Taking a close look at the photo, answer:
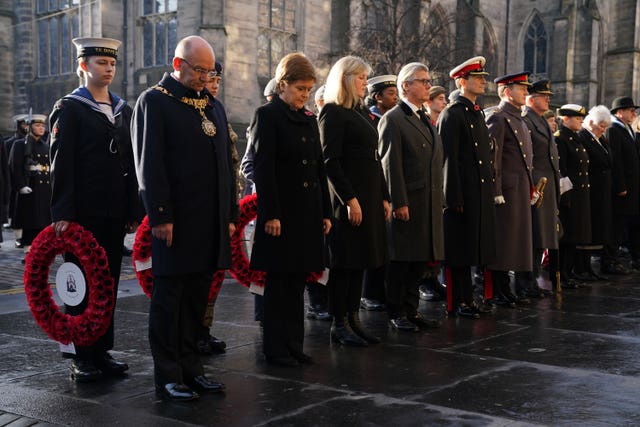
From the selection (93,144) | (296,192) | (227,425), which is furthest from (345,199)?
(227,425)

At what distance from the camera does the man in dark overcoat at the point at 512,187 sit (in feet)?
28.8

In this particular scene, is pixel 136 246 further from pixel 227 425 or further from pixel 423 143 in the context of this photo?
pixel 423 143

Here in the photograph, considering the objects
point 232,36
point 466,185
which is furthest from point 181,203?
point 232,36

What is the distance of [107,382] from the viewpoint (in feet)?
18.5

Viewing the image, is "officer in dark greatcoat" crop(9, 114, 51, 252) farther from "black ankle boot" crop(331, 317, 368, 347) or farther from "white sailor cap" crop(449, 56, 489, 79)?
"black ankle boot" crop(331, 317, 368, 347)

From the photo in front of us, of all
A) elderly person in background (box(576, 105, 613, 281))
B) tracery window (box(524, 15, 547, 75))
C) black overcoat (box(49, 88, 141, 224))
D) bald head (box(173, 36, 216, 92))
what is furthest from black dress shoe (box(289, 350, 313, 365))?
tracery window (box(524, 15, 547, 75))

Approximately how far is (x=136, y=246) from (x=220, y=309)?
2650mm

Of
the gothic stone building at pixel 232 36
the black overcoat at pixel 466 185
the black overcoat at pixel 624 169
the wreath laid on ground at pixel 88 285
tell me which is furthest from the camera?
the gothic stone building at pixel 232 36

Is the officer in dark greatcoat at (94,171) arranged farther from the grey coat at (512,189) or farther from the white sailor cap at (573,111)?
the white sailor cap at (573,111)

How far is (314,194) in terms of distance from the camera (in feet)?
20.1

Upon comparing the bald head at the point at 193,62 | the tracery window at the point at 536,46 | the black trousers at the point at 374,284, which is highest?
the tracery window at the point at 536,46

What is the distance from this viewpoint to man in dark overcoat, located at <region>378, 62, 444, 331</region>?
24.2ft

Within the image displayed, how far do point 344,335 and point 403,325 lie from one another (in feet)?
2.52

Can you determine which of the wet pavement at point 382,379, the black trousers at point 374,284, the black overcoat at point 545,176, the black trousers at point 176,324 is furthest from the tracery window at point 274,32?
the black trousers at point 176,324
